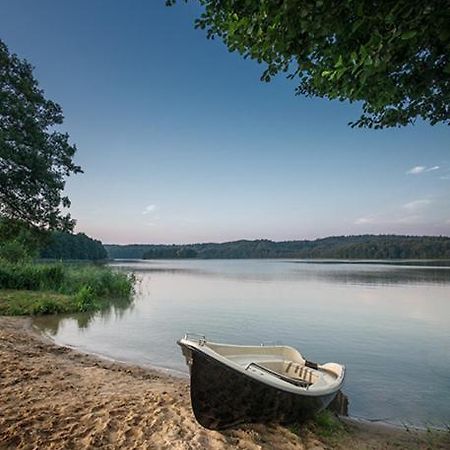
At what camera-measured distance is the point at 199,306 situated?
22.2 m

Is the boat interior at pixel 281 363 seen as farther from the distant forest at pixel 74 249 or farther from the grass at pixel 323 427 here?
the distant forest at pixel 74 249

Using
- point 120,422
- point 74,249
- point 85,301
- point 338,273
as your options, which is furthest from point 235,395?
point 74,249

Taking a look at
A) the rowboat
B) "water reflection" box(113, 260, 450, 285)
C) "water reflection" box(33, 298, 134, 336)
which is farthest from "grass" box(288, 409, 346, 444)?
"water reflection" box(113, 260, 450, 285)

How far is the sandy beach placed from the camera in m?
4.27

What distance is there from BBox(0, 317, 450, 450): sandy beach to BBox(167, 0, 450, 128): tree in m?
4.68

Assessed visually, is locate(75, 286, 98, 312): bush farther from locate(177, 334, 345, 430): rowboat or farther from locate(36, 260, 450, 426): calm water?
locate(177, 334, 345, 430): rowboat

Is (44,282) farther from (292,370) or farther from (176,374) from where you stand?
(292,370)

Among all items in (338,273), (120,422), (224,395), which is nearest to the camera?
(120,422)

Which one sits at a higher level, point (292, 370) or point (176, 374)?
point (292, 370)

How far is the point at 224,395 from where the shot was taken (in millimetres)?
4918

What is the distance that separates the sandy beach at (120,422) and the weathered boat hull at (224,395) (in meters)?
0.18

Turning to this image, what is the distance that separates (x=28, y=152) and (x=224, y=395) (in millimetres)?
12642

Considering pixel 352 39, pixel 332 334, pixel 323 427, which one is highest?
pixel 352 39

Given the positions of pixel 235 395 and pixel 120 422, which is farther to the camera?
pixel 235 395
